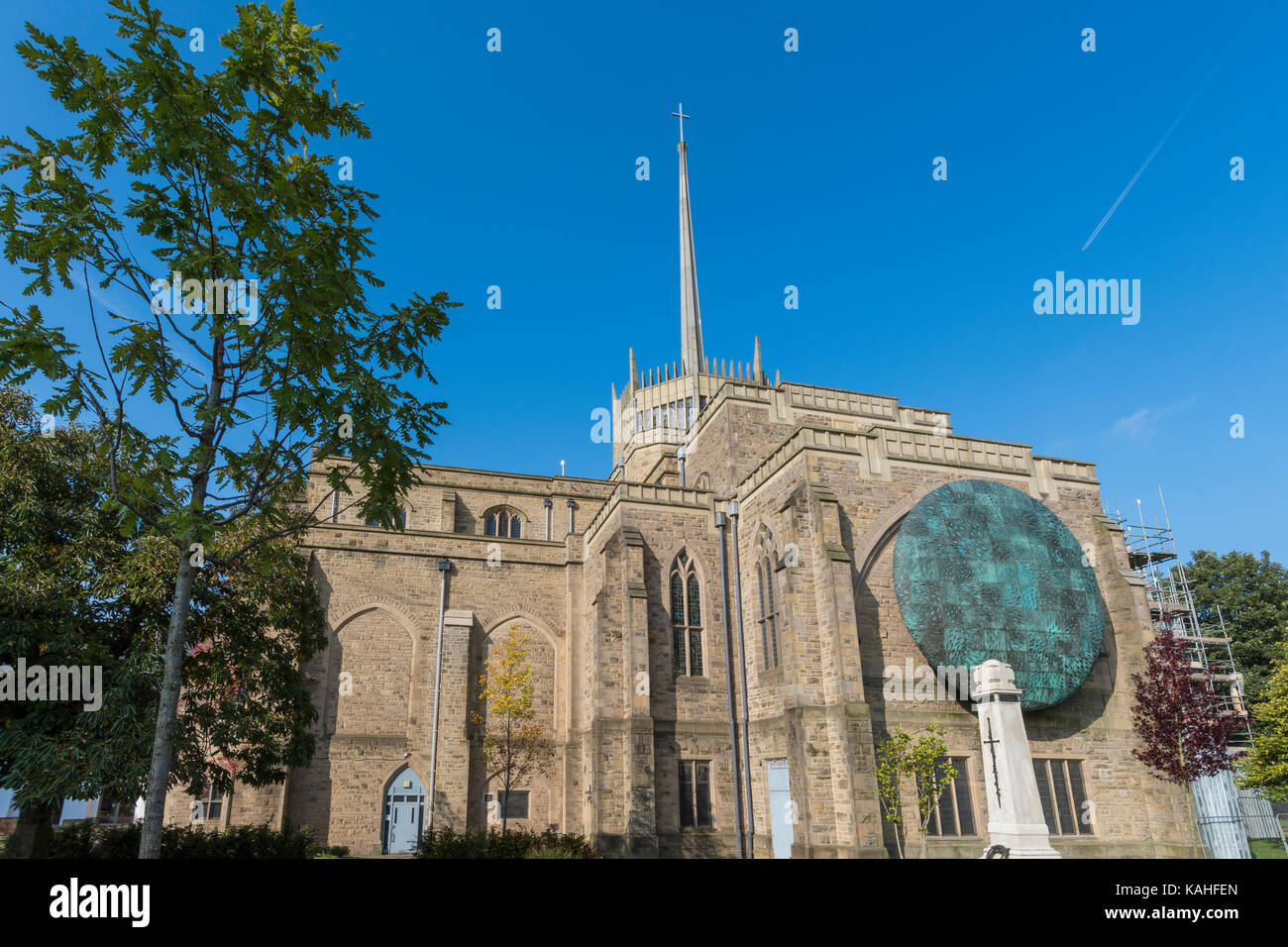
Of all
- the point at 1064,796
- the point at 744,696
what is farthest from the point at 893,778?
the point at 1064,796

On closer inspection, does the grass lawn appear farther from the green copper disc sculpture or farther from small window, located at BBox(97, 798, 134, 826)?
small window, located at BBox(97, 798, 134, 826)

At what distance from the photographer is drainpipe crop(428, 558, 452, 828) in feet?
83.8

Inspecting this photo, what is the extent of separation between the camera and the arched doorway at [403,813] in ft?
83.5

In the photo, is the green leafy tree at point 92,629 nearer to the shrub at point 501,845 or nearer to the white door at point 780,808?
the shrub at point 501,845

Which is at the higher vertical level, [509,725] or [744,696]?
[744,696]

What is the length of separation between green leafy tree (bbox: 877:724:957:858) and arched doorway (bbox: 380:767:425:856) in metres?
15.0

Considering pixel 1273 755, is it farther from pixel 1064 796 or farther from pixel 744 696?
pixel 744 696

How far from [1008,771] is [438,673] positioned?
18476 millimetres

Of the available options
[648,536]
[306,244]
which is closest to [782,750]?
[648,536]

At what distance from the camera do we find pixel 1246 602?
44031mm

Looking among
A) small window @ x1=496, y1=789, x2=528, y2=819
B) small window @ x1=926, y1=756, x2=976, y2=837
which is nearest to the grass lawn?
small window @ x1=926, y1=756, x2=976, y2=837

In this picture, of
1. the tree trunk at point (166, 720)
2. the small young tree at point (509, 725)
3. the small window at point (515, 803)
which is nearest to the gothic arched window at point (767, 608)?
the small young tree at point (509, 725)
